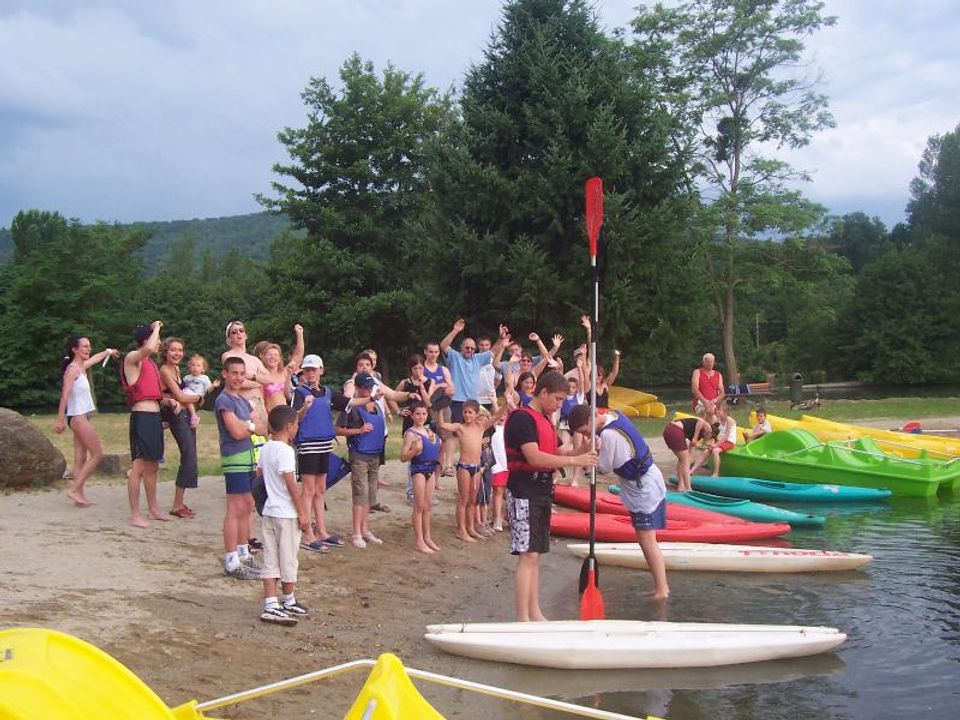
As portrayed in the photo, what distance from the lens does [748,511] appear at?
1239 centimetres

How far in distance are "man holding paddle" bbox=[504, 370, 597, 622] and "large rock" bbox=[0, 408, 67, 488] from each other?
619 cm

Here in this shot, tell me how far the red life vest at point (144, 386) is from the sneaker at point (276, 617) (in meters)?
2.97

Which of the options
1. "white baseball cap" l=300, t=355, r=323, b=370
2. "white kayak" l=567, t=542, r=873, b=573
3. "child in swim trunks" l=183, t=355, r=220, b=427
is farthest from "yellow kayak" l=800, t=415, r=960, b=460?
"child in swim trunks" l=183, t=355, r=220, b=427

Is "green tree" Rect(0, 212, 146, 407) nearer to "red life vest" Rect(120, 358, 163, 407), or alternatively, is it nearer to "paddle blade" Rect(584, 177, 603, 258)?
"red life vest" Rect(120, 358, 163, 407)

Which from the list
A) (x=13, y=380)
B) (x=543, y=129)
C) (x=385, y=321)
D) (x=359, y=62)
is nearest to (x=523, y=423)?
(x=543, y=129)

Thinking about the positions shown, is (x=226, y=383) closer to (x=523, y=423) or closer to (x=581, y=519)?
(x=523, y=423)

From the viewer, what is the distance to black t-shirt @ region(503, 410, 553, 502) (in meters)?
6.81

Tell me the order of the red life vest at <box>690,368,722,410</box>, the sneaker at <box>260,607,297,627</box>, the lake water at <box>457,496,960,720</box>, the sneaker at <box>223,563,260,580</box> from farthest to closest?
1. the red life vest at <box>690,368,722,410</box>
2. the sneaker at <box>223,563,260,580</box>
3. the sneaker at <box>260,607,297,627</box>
4. the lake water at <box>457,496,960,720</box>

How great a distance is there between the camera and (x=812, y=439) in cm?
1576

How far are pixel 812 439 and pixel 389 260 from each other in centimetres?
2170

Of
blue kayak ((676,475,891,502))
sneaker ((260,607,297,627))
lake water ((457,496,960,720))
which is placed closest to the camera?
lake water ((457,496,960,720))

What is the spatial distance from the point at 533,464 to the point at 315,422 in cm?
277

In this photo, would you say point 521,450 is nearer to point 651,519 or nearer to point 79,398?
point 651,519

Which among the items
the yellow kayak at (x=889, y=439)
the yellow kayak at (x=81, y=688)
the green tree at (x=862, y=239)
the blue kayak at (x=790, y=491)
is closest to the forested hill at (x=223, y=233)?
the green tree at (x=862, y=239)
